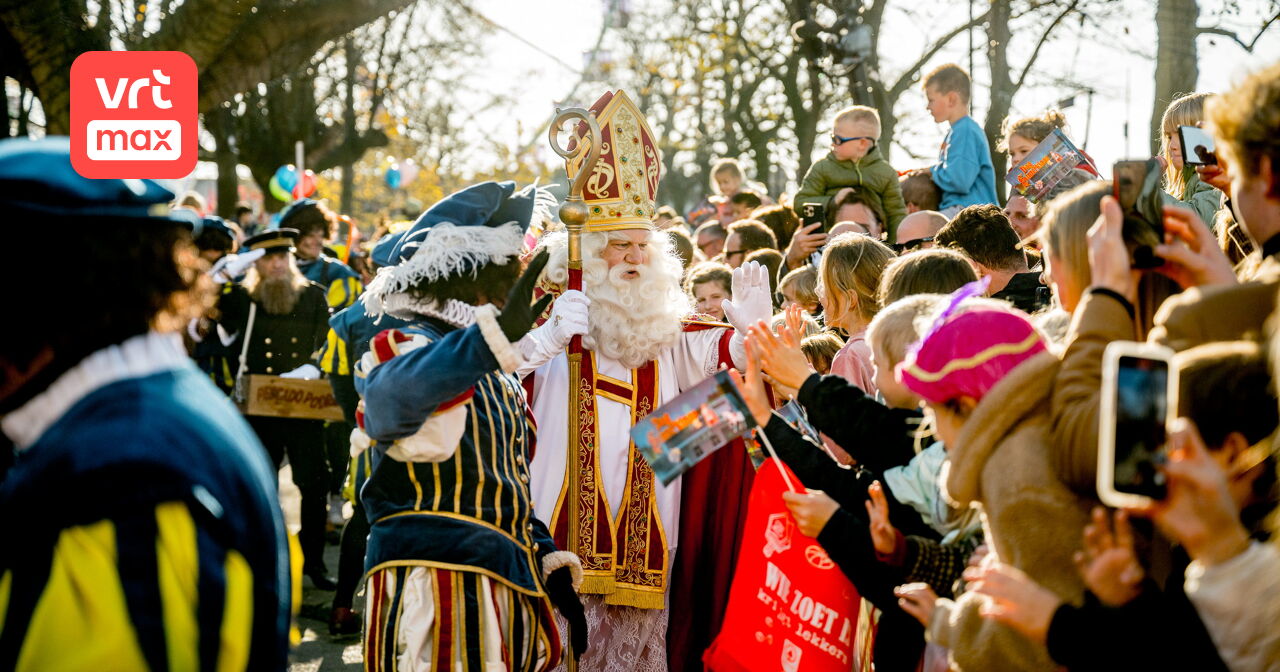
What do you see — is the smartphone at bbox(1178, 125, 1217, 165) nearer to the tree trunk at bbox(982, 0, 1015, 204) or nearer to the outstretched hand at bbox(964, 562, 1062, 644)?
the outstretched hand at bbox(964, 562, 1062, 644)

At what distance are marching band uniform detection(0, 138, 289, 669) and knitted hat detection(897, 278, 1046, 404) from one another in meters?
Answer: 1.09

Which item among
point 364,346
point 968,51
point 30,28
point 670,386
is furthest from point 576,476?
point 968,51

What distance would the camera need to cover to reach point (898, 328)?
2686mm

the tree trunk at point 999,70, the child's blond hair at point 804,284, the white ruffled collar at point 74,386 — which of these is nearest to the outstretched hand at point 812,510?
the white ruffled collar at point 74,386

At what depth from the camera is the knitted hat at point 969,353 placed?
6.78ft

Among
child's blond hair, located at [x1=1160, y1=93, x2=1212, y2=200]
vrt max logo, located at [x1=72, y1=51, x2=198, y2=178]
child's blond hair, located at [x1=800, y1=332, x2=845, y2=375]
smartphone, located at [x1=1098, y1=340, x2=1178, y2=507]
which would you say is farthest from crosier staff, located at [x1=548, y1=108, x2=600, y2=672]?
vrt max logo, located at [x1=72, y1=51, x2=198, y2=178]

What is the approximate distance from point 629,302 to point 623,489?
0.67m

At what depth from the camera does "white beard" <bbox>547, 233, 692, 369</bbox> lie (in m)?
4.41

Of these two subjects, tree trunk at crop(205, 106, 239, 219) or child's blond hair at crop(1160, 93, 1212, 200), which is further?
tree trunk at crop(205, 106, 239, 219)

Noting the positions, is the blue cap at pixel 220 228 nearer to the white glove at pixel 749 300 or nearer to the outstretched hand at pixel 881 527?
the white glove at pixel 749 300

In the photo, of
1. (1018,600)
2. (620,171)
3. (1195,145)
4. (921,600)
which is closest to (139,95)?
(620,171)

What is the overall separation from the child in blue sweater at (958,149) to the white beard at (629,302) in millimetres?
1875

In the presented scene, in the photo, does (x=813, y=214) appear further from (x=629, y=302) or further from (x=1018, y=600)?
(x=1018, y=600)

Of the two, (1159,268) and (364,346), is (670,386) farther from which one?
(1159,268)
